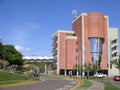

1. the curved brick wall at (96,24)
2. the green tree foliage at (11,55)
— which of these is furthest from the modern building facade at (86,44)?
the green tree foliage at (11,55)

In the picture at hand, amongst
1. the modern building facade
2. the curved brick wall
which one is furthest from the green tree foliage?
the curved brick wall

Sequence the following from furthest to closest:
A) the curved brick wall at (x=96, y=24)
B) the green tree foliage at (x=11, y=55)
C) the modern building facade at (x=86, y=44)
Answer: the modern building facade at (x=86, y=44) < the curved brick wall at (x=96, y=24) < the green tree foliage at (x=11, y=55)

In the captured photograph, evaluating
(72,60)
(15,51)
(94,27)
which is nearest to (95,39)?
(94,27)

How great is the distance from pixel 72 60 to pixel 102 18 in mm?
24697

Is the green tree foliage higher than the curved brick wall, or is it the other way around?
the curved brick wall

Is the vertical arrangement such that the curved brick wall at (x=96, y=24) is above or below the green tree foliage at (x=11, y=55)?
above

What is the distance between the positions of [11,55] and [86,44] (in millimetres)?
37504

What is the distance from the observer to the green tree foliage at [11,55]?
12312 centimetres

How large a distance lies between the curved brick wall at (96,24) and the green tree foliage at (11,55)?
119 ft

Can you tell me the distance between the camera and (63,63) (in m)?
152

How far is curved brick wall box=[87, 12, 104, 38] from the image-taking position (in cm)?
14050

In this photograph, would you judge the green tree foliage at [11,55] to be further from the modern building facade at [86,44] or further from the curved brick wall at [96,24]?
the curved brick wall at [96,24]

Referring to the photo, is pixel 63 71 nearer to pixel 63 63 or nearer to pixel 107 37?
pixel 63 63

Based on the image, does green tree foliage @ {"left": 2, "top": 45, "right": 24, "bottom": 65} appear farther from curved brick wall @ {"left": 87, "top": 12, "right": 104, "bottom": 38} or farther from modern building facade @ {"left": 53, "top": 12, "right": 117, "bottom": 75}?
curved brick wall @ {"left": 87, "top": 12, "right": 104, "bottom": 38}
